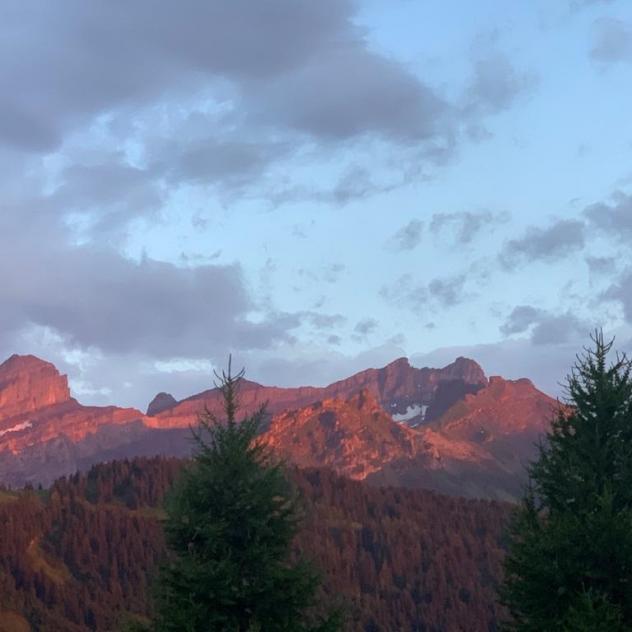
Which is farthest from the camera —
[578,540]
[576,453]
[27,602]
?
[27,602]

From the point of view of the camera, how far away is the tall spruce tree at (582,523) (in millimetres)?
32000

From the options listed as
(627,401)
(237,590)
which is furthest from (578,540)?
(237,590)

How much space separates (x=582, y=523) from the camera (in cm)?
3381

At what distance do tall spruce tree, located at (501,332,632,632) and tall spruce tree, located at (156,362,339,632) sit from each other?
666 cm

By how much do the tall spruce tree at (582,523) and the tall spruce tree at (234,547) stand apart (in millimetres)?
6657

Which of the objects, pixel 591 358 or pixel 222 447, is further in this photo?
pixel 591 358

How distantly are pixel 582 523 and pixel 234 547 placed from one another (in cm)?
1107

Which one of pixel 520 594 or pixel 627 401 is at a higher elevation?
pixel 627 401

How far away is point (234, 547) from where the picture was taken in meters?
31.6

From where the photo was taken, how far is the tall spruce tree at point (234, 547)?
30344 mm

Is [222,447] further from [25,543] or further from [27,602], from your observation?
[25,543]

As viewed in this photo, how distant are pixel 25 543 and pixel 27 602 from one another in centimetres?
1970

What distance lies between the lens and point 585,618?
1185 inches

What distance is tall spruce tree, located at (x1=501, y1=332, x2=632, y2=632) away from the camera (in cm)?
3200
